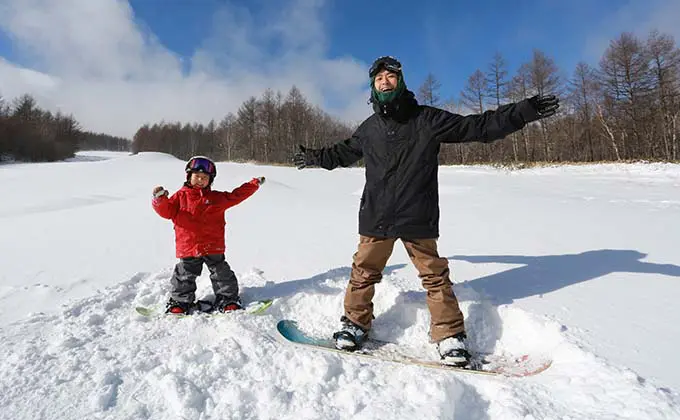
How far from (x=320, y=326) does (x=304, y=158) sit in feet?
4.17

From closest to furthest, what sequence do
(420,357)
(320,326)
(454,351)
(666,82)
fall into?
1. (454,351)
2. (420,357)
3. (320,326)
4. (666,82)

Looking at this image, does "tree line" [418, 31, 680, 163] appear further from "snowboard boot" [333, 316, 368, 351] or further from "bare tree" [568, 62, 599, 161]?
"snowboard boot" [333, 316, 368, 351]

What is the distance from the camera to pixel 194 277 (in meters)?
2.77

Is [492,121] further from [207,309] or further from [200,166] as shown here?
[207,309]

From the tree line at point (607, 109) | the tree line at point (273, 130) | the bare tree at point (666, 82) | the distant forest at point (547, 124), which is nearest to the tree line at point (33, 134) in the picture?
the distant forest at point (547, 124)

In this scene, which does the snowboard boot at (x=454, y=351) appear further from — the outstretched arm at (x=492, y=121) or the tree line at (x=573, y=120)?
the tree line at (x=573, y=120)

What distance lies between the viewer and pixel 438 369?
1902 millimetres

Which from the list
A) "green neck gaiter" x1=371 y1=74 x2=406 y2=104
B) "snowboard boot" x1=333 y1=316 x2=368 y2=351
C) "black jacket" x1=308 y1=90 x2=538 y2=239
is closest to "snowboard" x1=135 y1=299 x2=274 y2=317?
"snowboard boot" x1=333 y1=316 x2=368 y2=351

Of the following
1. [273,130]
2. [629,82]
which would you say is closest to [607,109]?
[629,82]

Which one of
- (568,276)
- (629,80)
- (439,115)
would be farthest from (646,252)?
(629,80)

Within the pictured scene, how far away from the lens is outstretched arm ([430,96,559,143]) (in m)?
2.12

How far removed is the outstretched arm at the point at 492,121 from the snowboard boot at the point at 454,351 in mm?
1186

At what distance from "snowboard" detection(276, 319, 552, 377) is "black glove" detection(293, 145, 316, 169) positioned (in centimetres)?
119

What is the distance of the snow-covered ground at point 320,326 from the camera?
5.24 feet
